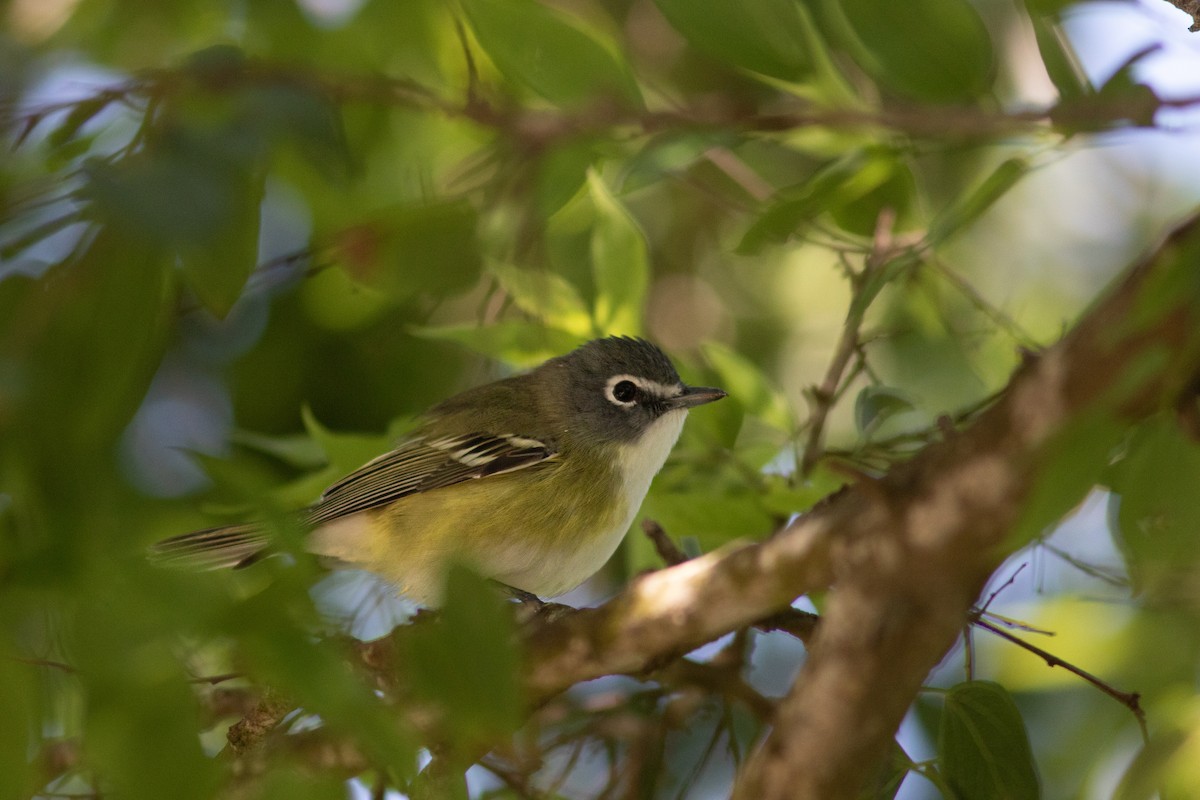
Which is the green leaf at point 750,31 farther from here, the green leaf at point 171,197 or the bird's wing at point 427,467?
the bird's wing at point 427,467

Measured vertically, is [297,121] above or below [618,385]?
above

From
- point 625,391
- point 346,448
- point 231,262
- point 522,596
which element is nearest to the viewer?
point 231,262

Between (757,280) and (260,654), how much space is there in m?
4.77

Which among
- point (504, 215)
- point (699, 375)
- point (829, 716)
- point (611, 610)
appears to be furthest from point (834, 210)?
point (829, 716)

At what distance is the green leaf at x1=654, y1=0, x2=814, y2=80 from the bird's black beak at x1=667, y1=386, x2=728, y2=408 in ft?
3.32

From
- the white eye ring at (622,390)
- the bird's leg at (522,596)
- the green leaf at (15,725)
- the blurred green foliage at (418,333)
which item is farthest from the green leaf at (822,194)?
the green leaf at (15,725)

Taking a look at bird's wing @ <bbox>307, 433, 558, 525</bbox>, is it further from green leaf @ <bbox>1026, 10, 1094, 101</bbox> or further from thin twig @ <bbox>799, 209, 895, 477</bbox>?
green leaf @ <bbox>1026, 10, 1094, 101</bbox>

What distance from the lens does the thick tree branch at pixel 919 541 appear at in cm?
141

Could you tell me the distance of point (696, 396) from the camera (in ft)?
11.5

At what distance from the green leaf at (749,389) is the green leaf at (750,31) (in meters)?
0.92

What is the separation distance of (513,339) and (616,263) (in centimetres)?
37

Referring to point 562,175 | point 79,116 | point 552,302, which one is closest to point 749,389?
point 552,302

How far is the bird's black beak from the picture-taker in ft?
11.1

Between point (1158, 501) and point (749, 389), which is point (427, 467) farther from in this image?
point (1158, 501)
